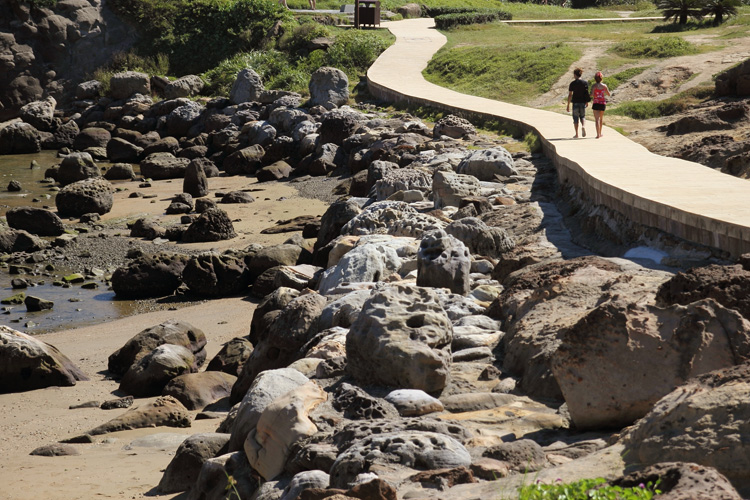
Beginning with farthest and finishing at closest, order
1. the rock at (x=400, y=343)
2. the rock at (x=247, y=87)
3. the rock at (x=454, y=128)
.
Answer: the rock at (x=247, y=87)
the rock at (x=454, y=128)
the rock at (x=400, y=343)

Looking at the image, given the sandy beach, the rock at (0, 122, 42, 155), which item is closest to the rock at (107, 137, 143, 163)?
the rock at (0, 122, 42, 155)

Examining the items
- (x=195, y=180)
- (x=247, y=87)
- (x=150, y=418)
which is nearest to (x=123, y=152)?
(x=247, y=87)

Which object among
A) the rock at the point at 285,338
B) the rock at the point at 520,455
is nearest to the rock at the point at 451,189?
the rock at the point at 285,338

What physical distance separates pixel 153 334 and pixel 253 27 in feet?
92.9

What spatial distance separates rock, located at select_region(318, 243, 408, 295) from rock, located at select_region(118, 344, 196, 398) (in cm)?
175

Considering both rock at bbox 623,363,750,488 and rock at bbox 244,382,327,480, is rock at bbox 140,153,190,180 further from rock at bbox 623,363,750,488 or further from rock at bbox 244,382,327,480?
rock at bbox 623,363,750,488

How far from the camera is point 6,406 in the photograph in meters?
9.14

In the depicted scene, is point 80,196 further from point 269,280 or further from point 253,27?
point 253,27

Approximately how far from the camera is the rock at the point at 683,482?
2984 millimetres

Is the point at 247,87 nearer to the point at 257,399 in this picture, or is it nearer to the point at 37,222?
the point at 37,222

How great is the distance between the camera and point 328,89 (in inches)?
1049

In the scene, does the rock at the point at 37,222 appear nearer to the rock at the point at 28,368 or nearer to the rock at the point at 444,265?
the rock at the point at 28,368

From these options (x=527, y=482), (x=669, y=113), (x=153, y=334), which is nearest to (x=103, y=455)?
(x=153, y=334)

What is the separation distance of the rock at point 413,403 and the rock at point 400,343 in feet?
0.74
